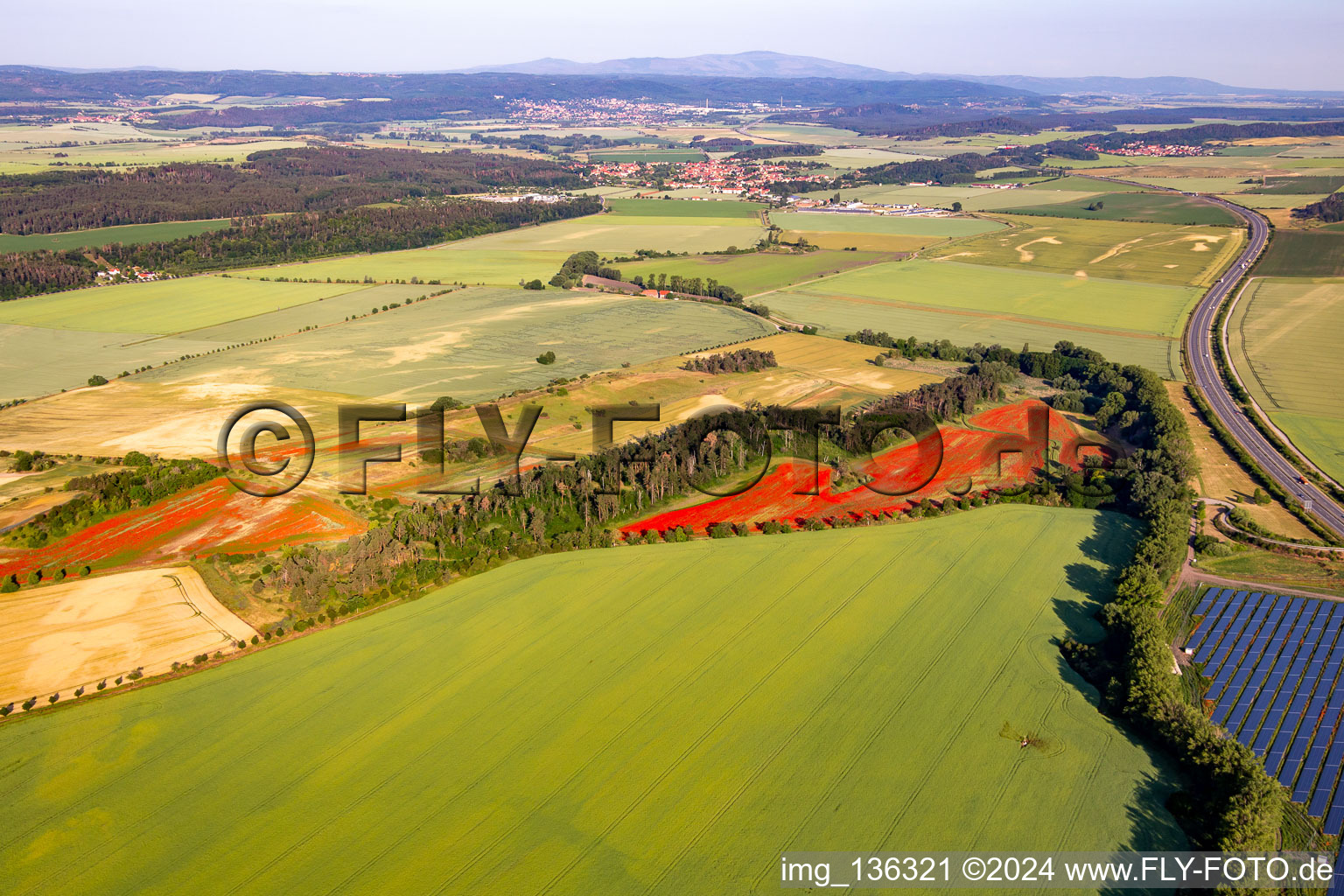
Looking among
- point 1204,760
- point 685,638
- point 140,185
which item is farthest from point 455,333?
point 140,185

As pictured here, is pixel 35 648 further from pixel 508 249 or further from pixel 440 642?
pixel 508 249

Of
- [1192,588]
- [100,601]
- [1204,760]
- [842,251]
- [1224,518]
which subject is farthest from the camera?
[842,251]

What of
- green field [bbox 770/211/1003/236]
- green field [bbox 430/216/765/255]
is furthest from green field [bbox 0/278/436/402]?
green field [bbox 770/211/1003/236]

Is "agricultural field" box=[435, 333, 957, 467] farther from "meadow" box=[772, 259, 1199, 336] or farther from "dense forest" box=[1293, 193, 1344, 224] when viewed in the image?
"dense forest" box=[1293, 193, 1344, 224]

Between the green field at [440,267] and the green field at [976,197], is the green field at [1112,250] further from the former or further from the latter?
the green field at [440,267]

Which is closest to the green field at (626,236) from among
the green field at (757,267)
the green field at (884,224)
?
the green field at (884,224)
